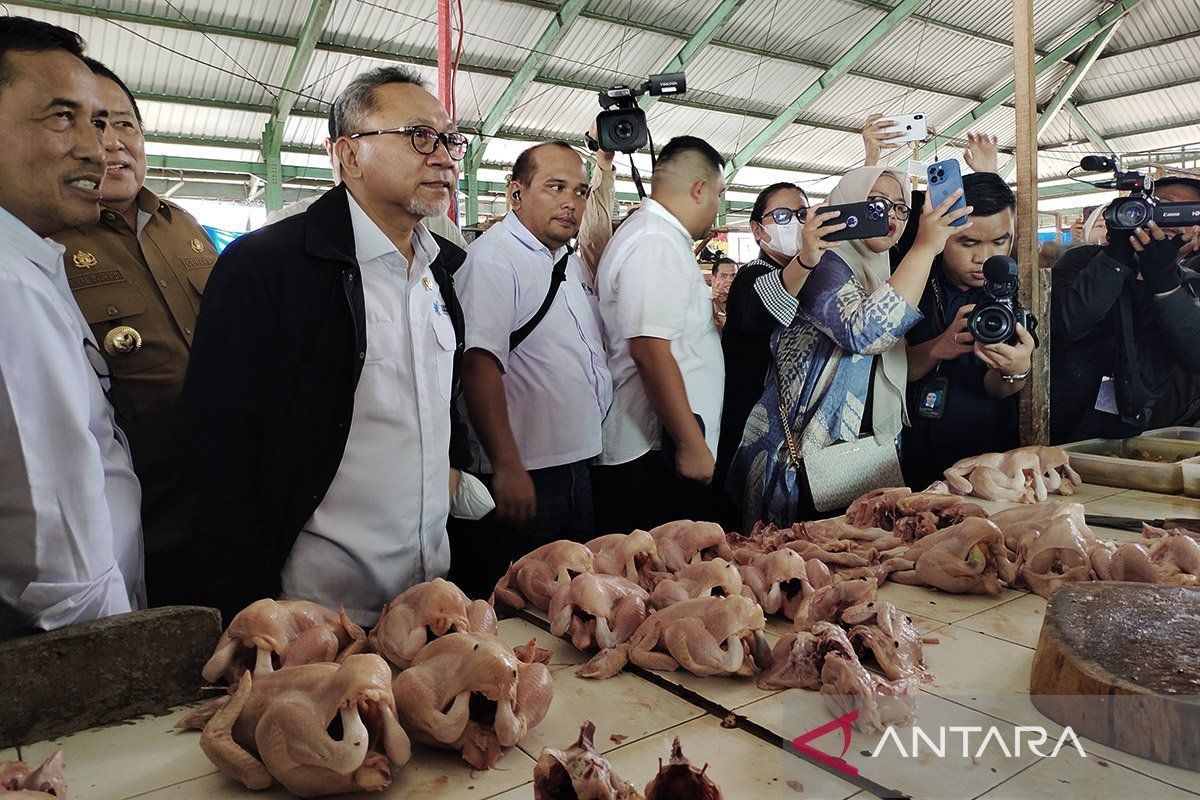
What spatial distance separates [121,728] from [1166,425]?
4610 millimetres

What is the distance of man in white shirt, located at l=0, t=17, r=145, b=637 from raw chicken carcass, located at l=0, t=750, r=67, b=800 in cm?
23

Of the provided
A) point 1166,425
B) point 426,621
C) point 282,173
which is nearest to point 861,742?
point 426,621

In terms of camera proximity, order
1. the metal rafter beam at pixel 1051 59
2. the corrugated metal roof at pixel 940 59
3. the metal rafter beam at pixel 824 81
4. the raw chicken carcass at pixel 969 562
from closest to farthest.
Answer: the raw chicken carcass at pixel 969 562 < the metal rafter beam at pixel 824 81 < the corrugated metal roof at pixel 940 59 < the metal rafter beam at pixel 1051 59

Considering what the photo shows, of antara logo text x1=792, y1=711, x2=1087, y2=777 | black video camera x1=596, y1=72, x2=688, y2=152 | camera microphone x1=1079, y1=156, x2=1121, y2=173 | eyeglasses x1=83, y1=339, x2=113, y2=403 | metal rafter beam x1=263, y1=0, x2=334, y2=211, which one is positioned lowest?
antara logo text x1=792, y1=711, x2=1087, y2=777

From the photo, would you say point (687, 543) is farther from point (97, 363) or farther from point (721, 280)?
point (721, 280)

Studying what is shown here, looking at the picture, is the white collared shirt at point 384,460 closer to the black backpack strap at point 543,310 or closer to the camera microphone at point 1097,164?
the black backpack strap at point 543,310

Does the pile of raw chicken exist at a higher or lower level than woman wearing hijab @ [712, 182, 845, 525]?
lower

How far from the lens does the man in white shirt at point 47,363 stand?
4.11 ft

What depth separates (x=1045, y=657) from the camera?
1345 mm

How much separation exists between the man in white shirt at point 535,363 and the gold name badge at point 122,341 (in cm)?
91

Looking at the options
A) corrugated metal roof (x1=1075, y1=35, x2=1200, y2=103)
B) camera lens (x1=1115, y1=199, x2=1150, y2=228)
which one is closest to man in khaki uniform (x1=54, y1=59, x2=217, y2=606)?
camera lens (x1=1115, y1=199, x2=1150, y2=228)

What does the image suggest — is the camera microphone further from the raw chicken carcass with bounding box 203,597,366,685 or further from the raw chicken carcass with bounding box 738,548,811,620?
the raw chicken carcass with bounding box 203,597,366,685

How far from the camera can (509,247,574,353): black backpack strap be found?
268 cm

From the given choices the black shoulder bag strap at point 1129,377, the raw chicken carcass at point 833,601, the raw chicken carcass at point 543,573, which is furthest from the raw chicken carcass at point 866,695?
the black shoulder bag strap at point 1129,377
